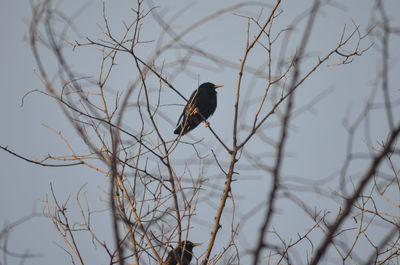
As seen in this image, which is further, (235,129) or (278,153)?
(235,129)

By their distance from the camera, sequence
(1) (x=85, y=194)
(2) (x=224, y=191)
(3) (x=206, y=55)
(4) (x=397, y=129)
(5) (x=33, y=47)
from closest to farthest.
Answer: (4) (x=397, y=129)
(5) (x=33, y=47)
(3) (x=206, y=55)
(2) (x=224, y=191)
(1) (x=85, y=194)

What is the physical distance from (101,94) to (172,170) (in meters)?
0.78

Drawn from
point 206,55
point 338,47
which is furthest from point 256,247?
point 338,47

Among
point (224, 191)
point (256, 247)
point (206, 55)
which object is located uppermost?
point (206, 55)

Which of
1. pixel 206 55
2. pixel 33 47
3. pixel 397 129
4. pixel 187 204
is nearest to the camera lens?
pixel 397 129

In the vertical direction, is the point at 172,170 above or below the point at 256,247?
above

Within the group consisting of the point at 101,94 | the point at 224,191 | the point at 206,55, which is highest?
the point at 101,94

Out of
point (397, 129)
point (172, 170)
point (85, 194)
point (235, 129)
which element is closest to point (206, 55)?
point (235, 129)

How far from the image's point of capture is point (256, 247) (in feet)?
2.61

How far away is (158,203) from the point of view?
296 cm

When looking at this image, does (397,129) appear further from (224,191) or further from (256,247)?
(224,191)

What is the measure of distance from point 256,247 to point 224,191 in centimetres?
193

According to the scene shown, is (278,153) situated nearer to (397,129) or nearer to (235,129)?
(397,129)

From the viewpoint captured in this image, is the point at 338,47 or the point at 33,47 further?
the point at 338,47
